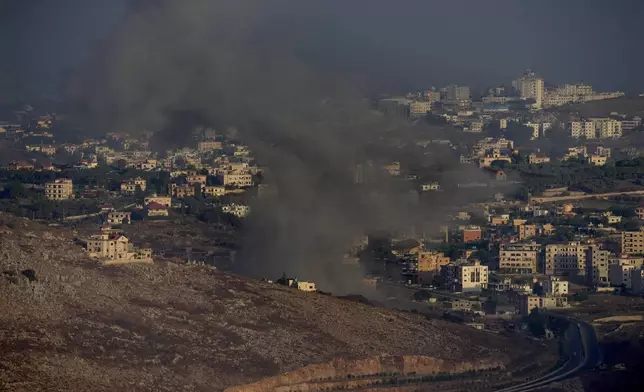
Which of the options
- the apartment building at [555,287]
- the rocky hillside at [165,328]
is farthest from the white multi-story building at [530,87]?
the rocky hillside at [165,328]

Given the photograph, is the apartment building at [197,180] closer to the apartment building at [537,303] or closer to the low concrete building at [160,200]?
the low concrete building at [160,200]

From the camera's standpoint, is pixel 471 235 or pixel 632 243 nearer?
pixel 632 243

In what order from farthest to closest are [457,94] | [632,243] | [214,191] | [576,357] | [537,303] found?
[457,94] < [214,191] < [632,243] < [537,303] < [576,357]

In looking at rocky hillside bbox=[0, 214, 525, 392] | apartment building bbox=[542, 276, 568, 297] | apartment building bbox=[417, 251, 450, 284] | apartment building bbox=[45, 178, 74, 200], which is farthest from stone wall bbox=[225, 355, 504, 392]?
apartment building bbox=[45, 178, 74, 200]

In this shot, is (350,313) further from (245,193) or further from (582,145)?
(582,145)

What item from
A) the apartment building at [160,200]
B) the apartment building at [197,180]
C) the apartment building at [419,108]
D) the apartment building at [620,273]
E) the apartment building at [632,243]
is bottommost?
the apartment building at [620,273]

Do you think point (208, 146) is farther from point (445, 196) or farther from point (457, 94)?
point (457, 94)

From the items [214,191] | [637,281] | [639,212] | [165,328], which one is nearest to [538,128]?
[214,191]
